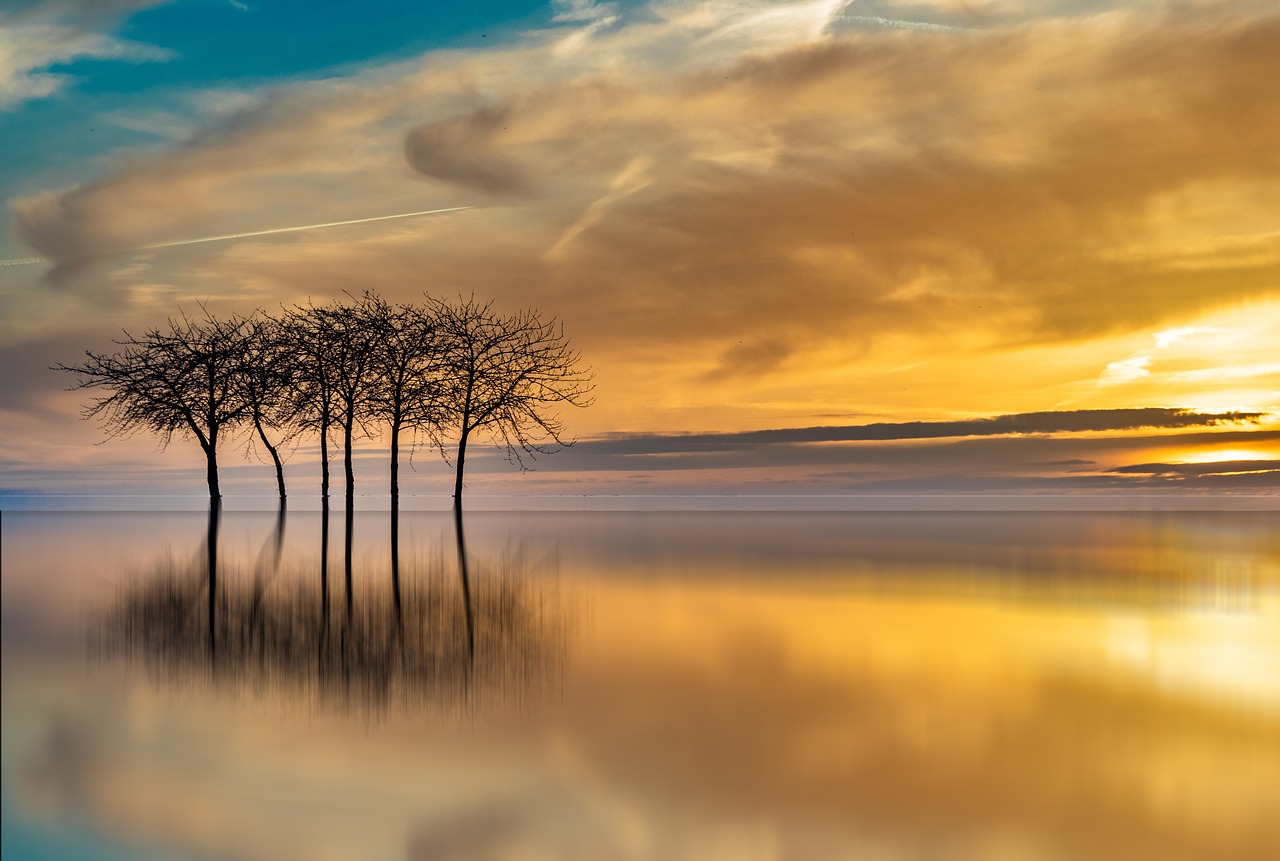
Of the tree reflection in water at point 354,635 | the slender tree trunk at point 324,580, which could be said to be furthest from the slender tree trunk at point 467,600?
the slender tree trunk at point 324,580

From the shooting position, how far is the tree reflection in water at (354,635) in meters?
9.50

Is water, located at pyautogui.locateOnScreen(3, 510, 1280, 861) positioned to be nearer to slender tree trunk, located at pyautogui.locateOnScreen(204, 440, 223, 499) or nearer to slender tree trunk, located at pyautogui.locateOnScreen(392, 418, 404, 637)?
slender tree trunk, located at pyautogui.locateOnScreen(392, 418, 404, 637)

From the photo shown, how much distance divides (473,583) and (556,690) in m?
9.28

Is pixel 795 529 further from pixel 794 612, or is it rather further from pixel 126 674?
A: pixel 126 674

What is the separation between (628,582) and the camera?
18.3 metres

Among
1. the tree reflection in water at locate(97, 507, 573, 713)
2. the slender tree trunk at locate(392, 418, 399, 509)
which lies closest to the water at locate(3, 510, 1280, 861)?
the tree reflection in water at locate(97, 507, 573, 713)

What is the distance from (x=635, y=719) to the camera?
8.28m

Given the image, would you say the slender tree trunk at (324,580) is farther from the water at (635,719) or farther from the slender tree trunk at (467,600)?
the slender tree trunk at (467,600)

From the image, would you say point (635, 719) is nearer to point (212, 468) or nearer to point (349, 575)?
point (349, 575)

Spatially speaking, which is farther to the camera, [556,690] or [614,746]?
[556,690]

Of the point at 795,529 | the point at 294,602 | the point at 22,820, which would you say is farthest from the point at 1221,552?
the point at 22,820

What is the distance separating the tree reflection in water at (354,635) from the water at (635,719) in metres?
0.07

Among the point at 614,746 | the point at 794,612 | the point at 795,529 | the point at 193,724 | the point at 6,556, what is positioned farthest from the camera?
the point at 795,529

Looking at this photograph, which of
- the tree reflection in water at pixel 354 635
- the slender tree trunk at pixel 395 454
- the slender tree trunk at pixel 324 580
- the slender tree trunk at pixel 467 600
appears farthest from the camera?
the slender tree trunk at pixel 395 454
